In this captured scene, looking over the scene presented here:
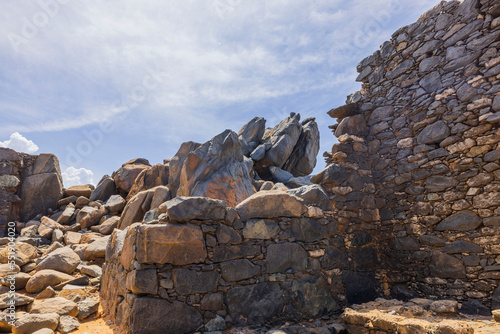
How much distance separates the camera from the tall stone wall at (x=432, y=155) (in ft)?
14.9

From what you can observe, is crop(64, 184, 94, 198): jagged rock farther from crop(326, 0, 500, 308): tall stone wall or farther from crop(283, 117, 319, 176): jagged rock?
crop(326, 0, 500, 308): tall stone wall

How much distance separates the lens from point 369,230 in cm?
571

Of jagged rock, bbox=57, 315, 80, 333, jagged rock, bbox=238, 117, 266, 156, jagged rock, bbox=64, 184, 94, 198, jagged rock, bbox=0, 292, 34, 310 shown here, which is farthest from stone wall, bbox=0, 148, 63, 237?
jagged rock, bbox=238, 117, 266, 156

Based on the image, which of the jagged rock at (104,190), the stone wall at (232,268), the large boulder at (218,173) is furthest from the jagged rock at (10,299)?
the jagged rock at (104,190)

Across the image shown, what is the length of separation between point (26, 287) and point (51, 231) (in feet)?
18.7

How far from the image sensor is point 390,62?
6.27 m

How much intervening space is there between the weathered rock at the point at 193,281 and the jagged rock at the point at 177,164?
10249mm

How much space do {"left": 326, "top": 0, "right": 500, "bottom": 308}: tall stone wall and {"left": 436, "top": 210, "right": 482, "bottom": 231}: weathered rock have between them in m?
0.01

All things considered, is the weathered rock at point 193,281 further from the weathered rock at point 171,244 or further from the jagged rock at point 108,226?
the jagged rock at point 108,226

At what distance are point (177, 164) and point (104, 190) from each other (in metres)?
4.97

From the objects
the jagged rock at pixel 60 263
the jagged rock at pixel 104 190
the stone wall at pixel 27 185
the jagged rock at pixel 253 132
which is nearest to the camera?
the jagged rock at pixel 60 263

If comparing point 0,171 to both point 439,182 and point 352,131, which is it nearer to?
point 352,131

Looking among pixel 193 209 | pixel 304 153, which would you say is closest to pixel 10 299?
pixel 193 209

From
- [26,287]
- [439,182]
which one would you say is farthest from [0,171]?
[439,182]
